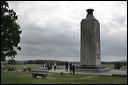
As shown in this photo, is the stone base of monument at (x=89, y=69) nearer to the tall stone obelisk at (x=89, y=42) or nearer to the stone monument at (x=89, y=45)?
the stone monument at (x=89, y=45)

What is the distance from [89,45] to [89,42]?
441 millimetres

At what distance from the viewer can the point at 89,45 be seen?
43.1 meters

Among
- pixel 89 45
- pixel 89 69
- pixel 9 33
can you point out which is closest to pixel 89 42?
pixel 89 45

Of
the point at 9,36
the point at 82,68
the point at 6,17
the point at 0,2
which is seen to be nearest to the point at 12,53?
the point at 9,36

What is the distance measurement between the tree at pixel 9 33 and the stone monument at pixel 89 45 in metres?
11.7

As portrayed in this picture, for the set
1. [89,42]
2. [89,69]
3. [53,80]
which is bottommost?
[89,69]

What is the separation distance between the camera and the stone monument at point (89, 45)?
42.9 metres

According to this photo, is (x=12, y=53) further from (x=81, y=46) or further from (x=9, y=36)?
(x=81, y=46)

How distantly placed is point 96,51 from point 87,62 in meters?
2.11

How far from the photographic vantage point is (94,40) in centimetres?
A: 4303

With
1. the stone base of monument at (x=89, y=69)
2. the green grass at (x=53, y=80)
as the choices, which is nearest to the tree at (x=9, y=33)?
the green grass at (x=53, y=80)

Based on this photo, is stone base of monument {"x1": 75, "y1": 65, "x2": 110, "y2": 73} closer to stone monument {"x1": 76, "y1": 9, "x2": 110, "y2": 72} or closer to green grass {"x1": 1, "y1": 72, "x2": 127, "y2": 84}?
stone monument {"x1": 76, "y1": 9, "x2": 110, "y2": 72}

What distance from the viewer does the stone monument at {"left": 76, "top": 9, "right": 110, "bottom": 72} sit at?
4288 cm

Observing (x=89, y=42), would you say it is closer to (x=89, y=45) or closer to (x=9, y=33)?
(x=89, y=45)
